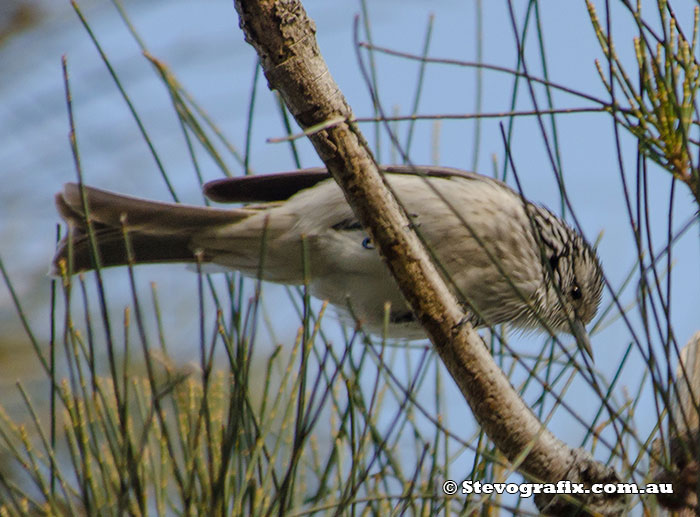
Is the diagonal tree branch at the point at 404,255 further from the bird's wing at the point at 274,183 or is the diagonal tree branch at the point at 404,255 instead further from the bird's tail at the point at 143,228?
the bird's tail at the point at 143,228

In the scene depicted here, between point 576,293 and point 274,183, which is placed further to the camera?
point 274,183

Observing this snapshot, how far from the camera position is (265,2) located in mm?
1420

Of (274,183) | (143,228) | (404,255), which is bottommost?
(404,255)

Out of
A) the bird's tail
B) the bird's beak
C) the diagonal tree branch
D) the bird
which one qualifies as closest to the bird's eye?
the bird

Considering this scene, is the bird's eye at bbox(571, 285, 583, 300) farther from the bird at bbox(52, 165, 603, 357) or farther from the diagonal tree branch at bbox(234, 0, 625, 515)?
the diagonal tree branch at bbox(234, 0, 625, 515)

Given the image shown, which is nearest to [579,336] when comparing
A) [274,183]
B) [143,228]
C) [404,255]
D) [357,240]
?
[404,255]

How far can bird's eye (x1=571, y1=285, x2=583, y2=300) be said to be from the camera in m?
2.89

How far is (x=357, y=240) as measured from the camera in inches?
110

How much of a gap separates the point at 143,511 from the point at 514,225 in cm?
169

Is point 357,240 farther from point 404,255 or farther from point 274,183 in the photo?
point 404,255

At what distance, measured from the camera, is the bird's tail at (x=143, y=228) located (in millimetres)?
2744

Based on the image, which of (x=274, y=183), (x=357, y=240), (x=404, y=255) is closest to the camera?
(x=404, y=255)

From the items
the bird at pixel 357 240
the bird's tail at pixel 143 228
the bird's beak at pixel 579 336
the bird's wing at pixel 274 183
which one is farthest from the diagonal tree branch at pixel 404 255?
the bird's tail at pixel 143 228

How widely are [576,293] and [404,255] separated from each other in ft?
4.85
